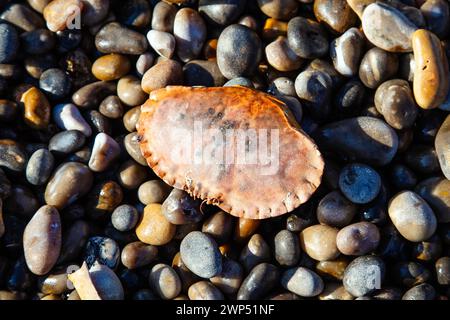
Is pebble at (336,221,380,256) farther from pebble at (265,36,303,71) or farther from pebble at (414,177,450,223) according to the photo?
pebble at (265,36,303,71)

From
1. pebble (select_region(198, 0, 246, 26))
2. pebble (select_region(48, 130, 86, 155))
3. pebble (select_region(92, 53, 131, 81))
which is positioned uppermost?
pebble (select_region(198, 0, 246, 26))

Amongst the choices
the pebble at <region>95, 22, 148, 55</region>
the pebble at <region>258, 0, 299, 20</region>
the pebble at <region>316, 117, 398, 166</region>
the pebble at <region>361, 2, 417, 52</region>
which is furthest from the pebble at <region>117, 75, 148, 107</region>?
the pebble at <region>361, 2, 417, 52</region>

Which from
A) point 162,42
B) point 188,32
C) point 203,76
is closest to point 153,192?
point 203,76

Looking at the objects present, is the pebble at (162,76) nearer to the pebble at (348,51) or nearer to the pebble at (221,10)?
the pebble at (221,10)

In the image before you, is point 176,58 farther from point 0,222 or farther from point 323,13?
point 0,222

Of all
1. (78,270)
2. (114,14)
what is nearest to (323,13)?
(114,14)

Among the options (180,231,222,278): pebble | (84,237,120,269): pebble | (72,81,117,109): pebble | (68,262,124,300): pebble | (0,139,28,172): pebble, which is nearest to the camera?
(68,262,124,300): pebble

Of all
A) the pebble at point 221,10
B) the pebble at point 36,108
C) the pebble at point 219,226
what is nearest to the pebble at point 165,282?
the pebble at point 219,226
